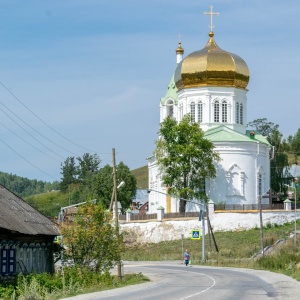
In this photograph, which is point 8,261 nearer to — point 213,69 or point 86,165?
point 213,69

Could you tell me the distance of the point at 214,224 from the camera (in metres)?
69.1

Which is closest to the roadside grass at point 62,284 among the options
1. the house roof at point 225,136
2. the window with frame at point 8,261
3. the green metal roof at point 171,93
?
the window with frame at point 8,261

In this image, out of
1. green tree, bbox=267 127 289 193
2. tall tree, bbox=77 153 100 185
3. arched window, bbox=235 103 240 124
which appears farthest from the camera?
tall tree, bbox=77 153 100 185

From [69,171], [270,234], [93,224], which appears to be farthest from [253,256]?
[69,171]

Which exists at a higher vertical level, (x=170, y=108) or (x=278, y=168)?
(x=170, y=108)

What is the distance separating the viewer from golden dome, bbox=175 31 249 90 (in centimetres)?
7588

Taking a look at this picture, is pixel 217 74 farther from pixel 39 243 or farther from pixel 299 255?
pixel 39 243

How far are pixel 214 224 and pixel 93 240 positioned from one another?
32.7 meters

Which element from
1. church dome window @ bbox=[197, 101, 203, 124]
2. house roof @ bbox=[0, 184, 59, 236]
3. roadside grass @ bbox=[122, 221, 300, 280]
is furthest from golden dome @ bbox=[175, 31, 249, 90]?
house roof @ bbox=[0, 184, 59, 236]

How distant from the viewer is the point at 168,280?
36969 millimetres

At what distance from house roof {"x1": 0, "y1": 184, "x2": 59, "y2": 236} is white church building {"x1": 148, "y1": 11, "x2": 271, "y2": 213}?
37348 millimetres

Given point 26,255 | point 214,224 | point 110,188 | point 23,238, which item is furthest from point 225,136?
point 23,238

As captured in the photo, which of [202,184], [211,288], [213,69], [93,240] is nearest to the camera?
[211,288]

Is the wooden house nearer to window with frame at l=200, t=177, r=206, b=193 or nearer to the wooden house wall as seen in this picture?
the wooden house wall
